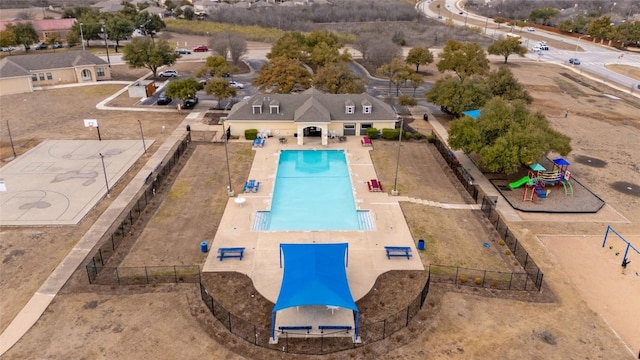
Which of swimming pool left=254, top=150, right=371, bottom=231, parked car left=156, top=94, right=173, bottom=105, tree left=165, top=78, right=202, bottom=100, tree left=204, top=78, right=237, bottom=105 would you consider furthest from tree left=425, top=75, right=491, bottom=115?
parked car left=156, top=94, right=173, bottom=105

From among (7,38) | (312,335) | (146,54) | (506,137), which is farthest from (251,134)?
(7,38)

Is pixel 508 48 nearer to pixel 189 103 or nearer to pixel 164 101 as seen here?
pixel 189 103

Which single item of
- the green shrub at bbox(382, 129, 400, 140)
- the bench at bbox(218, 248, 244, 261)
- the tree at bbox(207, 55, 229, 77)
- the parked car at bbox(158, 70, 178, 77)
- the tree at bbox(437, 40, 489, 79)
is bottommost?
the bench at bbox(218, 248, 244, 261)

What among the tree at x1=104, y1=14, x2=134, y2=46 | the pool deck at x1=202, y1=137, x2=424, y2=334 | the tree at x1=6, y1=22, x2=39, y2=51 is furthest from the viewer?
the tree at x1=104, y1=14, x2=134, y2=46

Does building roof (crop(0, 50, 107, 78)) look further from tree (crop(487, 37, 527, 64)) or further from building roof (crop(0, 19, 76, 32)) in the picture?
tree (crop(487, 37, 527, 64))

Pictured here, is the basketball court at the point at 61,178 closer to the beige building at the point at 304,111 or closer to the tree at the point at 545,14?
the beige building at the point at 304,111

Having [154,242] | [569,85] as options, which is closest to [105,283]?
[154,242]
